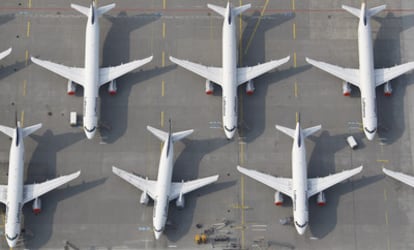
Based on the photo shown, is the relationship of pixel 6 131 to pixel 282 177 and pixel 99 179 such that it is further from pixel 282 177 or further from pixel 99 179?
pixel 282 177

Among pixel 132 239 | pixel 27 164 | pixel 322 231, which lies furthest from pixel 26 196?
pixel 322 231

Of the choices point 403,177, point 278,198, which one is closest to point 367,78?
point 403,177

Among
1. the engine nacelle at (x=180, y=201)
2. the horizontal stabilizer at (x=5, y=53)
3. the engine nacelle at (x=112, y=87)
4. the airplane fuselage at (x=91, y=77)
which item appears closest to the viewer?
the engine nacelle at (x=180, y=201)

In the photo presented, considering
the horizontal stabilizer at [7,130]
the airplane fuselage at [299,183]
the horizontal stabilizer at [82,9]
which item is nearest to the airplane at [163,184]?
the airplane fuselage at [299,183]

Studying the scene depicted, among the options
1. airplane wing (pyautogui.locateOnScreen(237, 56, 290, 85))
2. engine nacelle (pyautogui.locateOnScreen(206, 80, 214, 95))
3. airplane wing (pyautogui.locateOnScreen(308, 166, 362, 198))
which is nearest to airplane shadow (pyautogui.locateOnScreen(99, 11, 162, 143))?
engine nacelle (pyautogui.locateOnScreen(206, 80, 214, 95))

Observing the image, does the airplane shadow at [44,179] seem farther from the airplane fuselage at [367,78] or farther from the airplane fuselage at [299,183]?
the airplane fuselage at [367,78]

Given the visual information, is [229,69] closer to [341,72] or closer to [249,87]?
[249,87]
